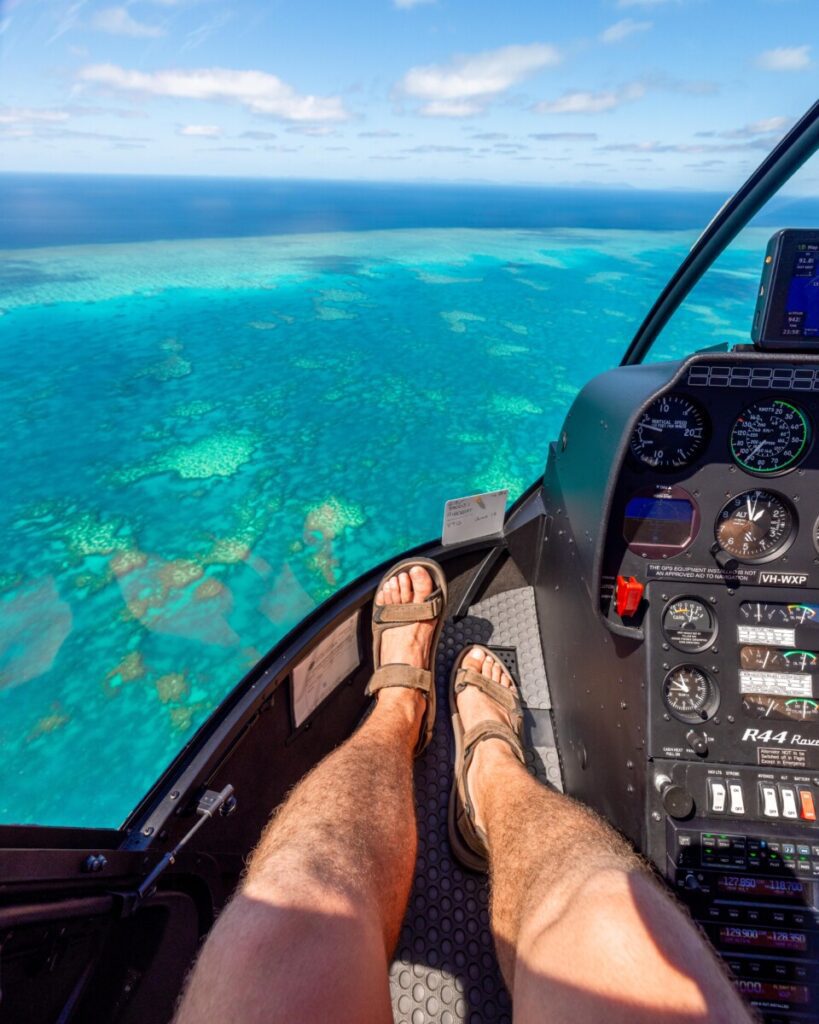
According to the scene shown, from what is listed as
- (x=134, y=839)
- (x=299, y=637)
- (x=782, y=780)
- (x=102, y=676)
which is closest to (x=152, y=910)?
(x=134, y=839)

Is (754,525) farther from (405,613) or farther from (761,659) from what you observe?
(405,613)

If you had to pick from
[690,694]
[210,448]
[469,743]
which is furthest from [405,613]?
[210,448]

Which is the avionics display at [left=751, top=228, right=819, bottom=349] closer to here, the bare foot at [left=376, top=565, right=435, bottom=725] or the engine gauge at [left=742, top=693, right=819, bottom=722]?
the engine gauge at [left=742, top=693, right=819, bottom=722]

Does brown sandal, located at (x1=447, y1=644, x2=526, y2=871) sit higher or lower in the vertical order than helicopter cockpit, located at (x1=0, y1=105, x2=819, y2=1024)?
lower

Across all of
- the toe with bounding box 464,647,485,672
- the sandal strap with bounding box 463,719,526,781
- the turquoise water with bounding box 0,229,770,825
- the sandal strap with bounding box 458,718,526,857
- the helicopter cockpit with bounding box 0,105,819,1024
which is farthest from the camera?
the turquoise water with bounding box 0,229,770,825

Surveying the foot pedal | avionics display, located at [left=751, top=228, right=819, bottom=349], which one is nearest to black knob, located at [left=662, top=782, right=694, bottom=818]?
the foot pedal

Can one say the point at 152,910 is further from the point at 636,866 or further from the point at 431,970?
the point at 636,866
